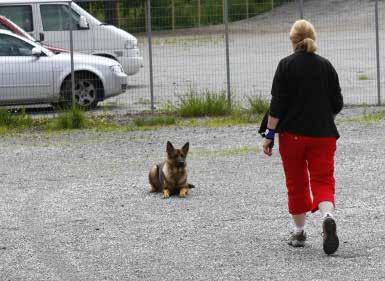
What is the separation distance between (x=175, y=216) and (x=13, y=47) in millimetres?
9903

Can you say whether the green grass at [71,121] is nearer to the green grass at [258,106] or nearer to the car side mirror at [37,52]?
the car side mirror at [37,52]

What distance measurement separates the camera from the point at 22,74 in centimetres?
1916

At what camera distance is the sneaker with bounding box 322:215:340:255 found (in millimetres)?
8367

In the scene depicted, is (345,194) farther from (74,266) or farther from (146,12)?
(146,12)

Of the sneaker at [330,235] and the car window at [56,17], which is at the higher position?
the car window at [56,17]

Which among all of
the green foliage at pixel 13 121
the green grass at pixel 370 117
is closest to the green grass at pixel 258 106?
the green grass at pixel 370 117

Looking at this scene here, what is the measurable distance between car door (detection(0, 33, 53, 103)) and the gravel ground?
3.01 metres

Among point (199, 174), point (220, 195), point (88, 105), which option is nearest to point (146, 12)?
point (88, 105)

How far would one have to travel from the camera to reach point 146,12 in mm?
19438

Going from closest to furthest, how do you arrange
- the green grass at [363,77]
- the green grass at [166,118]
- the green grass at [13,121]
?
the green grass at [166,118] < the green grass at [13,121] < the green grass at [363,77]

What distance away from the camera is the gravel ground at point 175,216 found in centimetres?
830

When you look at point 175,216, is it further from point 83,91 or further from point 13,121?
point 83,91

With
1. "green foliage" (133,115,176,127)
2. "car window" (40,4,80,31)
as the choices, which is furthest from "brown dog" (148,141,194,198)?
"car window" (40,4,80,31)

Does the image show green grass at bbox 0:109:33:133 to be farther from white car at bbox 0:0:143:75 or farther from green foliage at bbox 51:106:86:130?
white car at bbox 0:0:143:75
